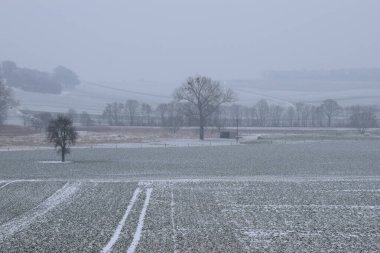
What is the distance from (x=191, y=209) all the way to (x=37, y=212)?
4599mm

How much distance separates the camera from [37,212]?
1803 cm

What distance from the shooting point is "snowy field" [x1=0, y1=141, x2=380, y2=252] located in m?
13.1

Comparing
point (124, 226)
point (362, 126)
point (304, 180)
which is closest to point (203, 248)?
point (124, 226)

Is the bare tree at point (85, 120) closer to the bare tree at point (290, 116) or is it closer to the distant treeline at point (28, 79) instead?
the bare tree at point (290, 116)

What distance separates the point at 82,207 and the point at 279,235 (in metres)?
7.53

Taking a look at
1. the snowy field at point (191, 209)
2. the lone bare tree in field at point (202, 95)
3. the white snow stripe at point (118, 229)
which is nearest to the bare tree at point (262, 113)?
the lone bare tree in field at point (202, 95)

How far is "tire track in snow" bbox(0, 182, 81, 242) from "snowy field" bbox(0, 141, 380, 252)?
3 cm

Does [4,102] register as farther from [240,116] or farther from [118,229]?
[118,229]

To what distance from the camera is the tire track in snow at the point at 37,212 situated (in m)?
15.0

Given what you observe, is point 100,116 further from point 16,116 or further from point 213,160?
point 213,160

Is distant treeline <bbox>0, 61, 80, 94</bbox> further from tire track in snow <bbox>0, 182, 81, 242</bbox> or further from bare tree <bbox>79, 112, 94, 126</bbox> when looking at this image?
tire track in snow <bbox>0, 182, 81, 242</bbox>

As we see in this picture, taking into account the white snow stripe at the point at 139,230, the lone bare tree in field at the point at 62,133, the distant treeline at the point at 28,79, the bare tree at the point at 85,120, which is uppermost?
the distant treeline at the point at 28,79

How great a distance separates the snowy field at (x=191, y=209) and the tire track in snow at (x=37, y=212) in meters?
0.03

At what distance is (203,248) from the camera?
1246cm
